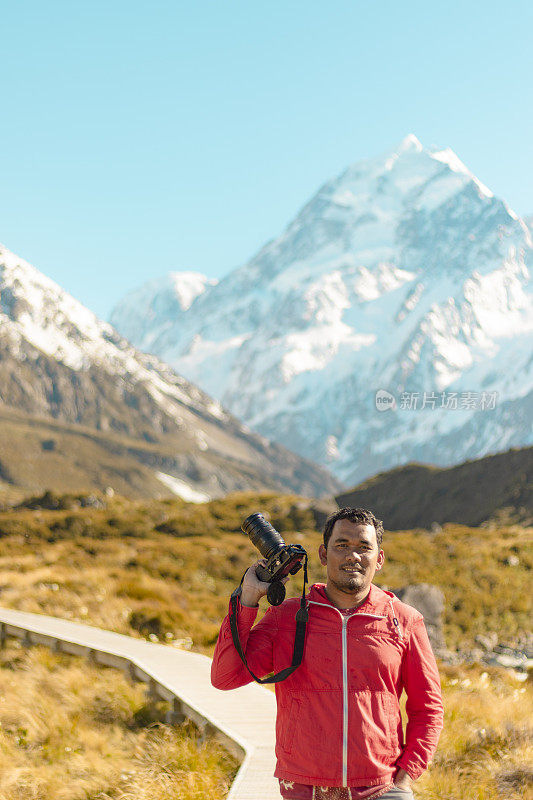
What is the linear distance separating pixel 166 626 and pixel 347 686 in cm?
1046

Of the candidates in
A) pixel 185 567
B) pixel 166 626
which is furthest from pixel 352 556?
pixel 185 567

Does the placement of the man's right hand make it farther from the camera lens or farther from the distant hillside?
the distant hillside

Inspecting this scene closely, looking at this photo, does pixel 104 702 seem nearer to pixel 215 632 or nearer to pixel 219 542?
pixel 215 632

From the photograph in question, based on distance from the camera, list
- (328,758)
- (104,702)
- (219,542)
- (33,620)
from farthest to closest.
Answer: (219,542)
(33,620)
(104,702)
(328,758)

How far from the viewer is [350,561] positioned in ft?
12.4

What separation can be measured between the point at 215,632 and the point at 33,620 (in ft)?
10.4

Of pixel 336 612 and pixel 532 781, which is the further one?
pixel 532 781

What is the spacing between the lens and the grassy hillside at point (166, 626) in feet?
20.8

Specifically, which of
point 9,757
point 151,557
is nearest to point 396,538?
point 151,557

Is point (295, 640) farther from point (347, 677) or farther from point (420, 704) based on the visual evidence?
point (420, 704)

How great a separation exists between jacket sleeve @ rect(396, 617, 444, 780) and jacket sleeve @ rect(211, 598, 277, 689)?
71 centimetres

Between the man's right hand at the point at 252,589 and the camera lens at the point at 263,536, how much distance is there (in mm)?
80

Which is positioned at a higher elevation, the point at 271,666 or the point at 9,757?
the point at 271,666

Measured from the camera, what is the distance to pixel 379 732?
3615 mm
